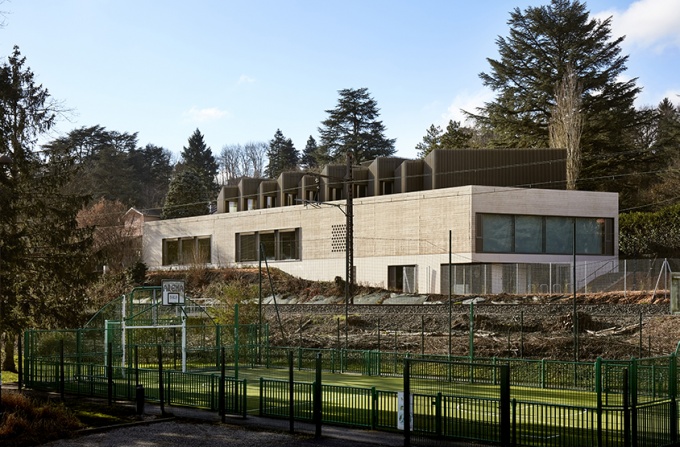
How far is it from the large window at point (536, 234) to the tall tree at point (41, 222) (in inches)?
1021

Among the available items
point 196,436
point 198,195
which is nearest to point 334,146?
point 198,195

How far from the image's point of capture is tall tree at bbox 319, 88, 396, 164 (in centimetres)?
8244

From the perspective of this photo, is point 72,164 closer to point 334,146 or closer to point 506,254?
point 506,254

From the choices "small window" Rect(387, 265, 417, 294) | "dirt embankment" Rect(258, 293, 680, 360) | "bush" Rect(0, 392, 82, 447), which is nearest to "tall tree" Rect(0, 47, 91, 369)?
"dirt embankment" Rect(258, 293, 680, 360)

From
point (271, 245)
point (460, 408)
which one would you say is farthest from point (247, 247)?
point (460, 408)

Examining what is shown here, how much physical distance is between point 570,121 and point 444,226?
41.9 feet

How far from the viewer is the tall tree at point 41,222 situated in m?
36.0

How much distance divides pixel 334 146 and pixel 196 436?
67456mm

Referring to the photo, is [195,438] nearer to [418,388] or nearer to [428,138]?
[418,388]

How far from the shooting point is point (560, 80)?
66250mm

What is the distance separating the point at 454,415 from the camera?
A: 1795cm

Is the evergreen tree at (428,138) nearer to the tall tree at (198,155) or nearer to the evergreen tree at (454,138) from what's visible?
the evergreen tree at (454,138)

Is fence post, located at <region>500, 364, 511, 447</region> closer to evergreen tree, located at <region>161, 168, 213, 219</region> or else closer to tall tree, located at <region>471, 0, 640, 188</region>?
tall tree, located at <region>471, 0, 640, 188</region>

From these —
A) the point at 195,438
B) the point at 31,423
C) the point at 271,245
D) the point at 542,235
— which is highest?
the point at 542,235
